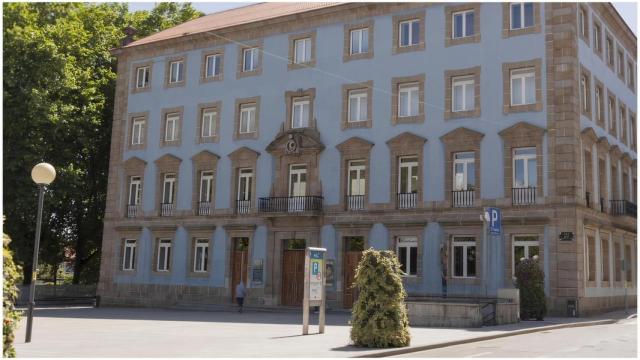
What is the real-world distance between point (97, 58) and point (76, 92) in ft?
12.9

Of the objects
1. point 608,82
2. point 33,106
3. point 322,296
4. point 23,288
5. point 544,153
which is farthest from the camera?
point 23,288

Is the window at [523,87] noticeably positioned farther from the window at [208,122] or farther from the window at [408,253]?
the window at [208,122]

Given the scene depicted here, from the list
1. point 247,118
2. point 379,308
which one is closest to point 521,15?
point 247,118

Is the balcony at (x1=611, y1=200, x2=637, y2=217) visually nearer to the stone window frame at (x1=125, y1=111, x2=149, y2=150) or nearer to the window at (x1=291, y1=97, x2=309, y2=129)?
the window at (x1=291, y1=97, x2=309, y2=129)

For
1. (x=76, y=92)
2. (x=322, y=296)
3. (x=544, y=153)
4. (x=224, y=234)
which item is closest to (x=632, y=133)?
(x=544, y=153)

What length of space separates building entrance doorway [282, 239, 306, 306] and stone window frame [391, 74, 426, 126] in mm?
7120

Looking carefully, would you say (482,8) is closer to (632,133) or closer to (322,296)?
(632,133)

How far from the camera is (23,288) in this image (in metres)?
39.3

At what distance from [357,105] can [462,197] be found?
6782 millimetres

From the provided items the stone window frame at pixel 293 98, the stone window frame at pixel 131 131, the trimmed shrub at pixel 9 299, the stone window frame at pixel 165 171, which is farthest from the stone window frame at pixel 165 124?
the trimmed shrub at pixel 9 299

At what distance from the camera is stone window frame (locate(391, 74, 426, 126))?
3070 centimetres

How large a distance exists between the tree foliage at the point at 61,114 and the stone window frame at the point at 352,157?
15.5m

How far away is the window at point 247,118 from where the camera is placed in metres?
35.4

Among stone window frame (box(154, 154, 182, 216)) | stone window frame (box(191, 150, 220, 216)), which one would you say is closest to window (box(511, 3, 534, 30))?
stone window frame (box(191, 150, 220, 216))
